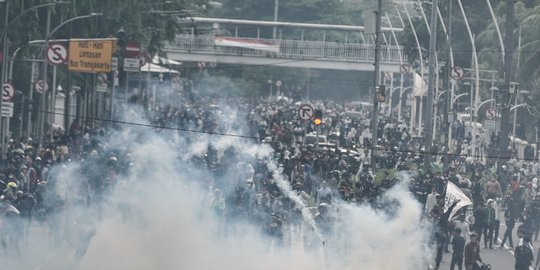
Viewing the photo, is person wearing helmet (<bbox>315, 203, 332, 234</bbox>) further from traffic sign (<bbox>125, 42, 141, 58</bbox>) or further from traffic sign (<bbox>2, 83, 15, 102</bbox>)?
traffic sign (<bbox>125, 42, 141, 58</bbox>)

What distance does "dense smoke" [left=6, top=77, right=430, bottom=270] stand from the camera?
25.0 meters

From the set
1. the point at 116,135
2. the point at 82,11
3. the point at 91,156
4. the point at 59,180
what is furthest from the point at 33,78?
the point at 59,180

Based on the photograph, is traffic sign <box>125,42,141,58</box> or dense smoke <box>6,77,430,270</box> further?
traffic sign <box>125,42,141,58</box>

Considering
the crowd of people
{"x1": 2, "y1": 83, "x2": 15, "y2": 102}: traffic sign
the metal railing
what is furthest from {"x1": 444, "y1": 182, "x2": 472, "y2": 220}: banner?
the metal railing

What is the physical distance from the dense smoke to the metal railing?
67.8 meters

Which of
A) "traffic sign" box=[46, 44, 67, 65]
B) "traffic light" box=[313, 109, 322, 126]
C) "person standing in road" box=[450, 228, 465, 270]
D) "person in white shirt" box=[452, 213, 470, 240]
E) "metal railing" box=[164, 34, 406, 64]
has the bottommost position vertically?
"person standing in road" box=[450, 228, 465, 270]

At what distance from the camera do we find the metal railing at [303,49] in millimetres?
98562

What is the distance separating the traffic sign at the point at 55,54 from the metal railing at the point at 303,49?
49.9 m

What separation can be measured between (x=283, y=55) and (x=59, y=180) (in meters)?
73.7

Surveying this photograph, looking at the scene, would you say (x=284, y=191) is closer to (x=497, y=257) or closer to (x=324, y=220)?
(x=497, y=257)

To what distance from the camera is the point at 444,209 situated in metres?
29.8

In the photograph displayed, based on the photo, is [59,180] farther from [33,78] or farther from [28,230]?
[33,78]

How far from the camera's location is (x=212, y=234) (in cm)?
2728

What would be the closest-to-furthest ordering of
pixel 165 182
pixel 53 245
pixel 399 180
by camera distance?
pixel 53 245 < pixel 165 182 < pixel 399 180
